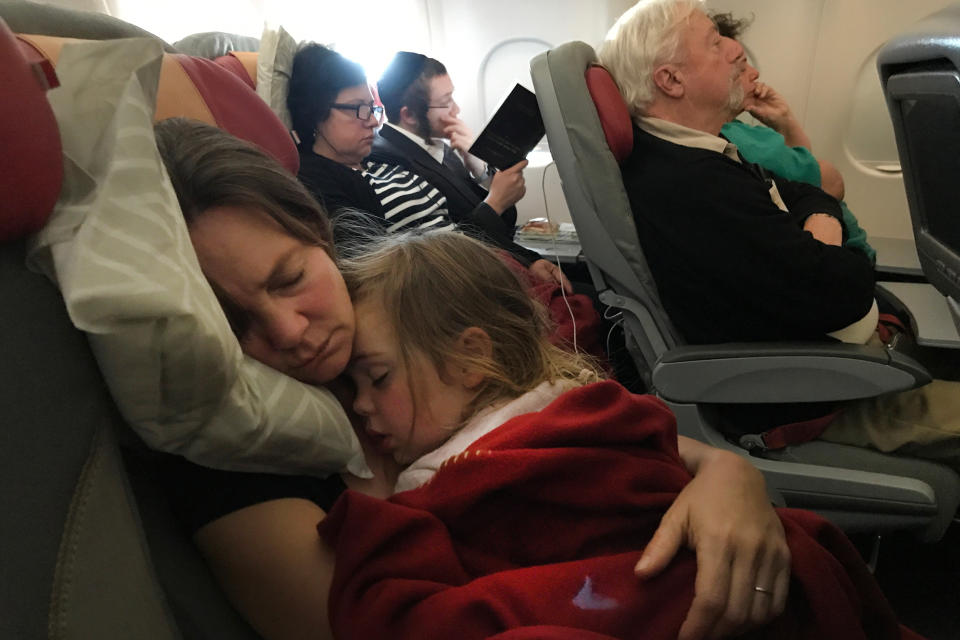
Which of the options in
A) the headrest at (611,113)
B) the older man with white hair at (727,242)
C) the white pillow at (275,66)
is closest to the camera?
the older man with white hair at (727,242)

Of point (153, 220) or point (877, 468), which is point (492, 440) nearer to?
point (153, 220)

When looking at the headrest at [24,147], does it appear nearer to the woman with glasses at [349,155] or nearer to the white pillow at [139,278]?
the white pillow at [139,278]

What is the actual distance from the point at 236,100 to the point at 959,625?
1969mm

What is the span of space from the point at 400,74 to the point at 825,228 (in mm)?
1900

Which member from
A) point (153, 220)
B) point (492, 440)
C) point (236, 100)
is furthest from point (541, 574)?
point (236, 100)

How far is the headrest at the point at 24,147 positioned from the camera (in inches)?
15.3

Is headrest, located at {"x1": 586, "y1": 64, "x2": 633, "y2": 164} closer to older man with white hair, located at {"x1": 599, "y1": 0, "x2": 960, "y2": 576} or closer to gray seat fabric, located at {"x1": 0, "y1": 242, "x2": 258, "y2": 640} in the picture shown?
older man with white hair, located at {"x1": 599, "y1": 0, "x2": 960, "y2": 576}

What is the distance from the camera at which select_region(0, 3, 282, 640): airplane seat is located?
390 millimetres

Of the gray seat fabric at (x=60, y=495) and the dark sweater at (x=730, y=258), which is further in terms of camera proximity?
the dark sweater at (x=730, y=258)

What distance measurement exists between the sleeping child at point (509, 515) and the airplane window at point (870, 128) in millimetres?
2415

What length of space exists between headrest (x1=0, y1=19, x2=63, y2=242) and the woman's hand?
1.96 feet

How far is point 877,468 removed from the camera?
48.6 inches

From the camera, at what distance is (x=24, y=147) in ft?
1.31

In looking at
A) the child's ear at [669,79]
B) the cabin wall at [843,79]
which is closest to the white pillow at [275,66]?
the child's ear at [669,79]
